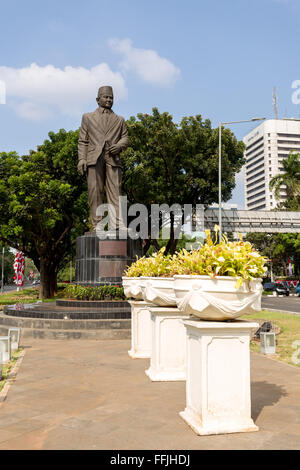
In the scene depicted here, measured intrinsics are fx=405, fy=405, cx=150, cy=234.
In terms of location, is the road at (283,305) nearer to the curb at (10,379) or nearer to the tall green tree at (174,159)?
the tall green tree at (174,159)

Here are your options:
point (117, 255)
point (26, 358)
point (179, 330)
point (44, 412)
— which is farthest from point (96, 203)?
point (44, 412)

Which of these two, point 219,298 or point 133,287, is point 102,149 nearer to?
point 133,287

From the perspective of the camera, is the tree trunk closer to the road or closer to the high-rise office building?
the road

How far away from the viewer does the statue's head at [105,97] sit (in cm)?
1465

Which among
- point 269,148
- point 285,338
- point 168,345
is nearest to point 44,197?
point 285,338

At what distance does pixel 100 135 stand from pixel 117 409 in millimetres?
11544

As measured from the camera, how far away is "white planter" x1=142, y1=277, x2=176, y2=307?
6.01 m

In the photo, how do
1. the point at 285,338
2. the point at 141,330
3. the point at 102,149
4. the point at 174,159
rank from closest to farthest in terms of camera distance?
the point at 141,330 → the point at 285,338 → the point at 102,149 → the point at 174,159

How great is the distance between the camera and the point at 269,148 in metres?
131

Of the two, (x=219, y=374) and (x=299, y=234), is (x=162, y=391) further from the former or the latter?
(x=299, y=234)

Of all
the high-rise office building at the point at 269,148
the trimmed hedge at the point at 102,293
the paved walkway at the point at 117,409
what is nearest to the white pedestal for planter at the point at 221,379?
the paved walkway at the point at 117,409

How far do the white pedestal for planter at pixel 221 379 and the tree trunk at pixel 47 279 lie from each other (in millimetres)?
24276

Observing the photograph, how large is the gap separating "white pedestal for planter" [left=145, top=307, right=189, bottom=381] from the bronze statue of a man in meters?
8.73

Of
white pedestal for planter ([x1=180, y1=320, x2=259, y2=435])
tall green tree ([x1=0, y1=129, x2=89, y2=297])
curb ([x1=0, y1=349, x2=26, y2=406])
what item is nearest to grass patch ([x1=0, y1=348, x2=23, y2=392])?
curb ([x1=0, y1=349, x2=26, y2=406])
